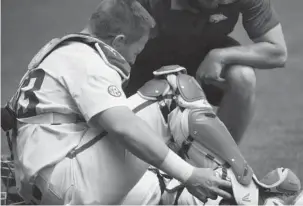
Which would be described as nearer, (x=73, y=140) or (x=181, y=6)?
(x=73, y=140)

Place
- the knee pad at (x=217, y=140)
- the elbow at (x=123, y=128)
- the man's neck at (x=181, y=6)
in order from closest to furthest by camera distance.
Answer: the elbow at (x=123, y=128), the knee pad at (x=217, y=140), the man's neck at (x=181, y=6)

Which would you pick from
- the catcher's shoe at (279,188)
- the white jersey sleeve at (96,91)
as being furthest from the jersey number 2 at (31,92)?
the catcher's shoe at (279,188)

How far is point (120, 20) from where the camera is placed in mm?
1888

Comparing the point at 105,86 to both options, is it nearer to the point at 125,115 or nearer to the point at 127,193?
the point at 125,115

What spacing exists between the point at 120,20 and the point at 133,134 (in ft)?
1.39

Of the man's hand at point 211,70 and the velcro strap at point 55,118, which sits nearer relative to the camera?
the velcro strap at point 55,118

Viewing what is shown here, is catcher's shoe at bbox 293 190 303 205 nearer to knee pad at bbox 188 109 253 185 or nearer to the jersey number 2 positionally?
knee pad at bbox 188 109 253 185

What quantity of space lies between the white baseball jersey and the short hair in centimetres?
13

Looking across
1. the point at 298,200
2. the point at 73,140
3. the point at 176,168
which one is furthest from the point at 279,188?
the point at 73,140

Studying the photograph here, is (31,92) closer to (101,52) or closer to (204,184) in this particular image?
(101,52)

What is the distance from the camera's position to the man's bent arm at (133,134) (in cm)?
165

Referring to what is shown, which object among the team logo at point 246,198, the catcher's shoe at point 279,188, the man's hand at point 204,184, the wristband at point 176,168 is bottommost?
the catcher's shoe at point 279,188

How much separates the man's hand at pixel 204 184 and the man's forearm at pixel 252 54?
0.46m

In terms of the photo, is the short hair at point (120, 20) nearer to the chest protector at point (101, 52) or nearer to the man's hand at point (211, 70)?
the chest protector at point (101, 52)
